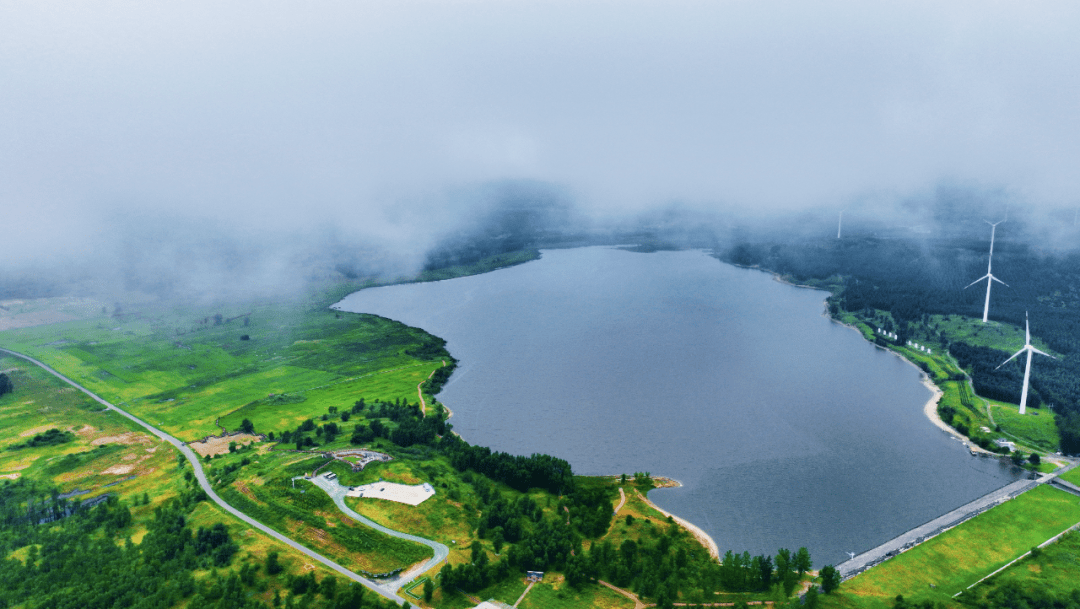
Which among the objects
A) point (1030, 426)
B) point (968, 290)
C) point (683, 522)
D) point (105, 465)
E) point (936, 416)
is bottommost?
point (936, 416)

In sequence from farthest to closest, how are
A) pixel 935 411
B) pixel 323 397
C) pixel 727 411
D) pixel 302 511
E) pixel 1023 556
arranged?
pixel 323 397
pixel 935 411
pixel 727 411
pixel 302 511
pixel 1023 556

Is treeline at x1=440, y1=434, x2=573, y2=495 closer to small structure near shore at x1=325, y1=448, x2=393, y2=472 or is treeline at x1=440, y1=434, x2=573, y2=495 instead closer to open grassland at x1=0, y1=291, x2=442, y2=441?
small structure near shore at x1=325, y1=448, x2=393, y2=472

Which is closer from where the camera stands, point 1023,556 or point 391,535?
point 1023,556

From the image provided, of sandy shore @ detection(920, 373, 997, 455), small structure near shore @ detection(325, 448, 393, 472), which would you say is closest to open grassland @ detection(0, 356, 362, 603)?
small structure near shore @ detection(325, 448, 393, 472)

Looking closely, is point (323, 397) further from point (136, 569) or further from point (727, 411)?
point (727, 411)

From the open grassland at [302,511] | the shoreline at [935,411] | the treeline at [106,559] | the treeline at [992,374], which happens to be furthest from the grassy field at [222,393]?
the treeline at [992,374]

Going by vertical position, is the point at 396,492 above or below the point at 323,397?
above

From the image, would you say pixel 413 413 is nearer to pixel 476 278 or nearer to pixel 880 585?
pixel 880 585

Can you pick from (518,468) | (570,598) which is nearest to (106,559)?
(518,468)
